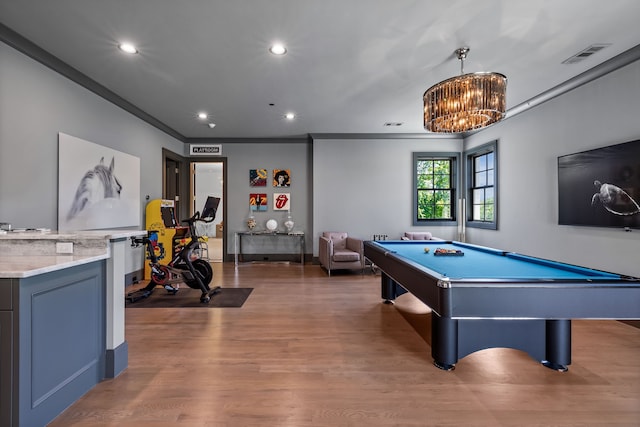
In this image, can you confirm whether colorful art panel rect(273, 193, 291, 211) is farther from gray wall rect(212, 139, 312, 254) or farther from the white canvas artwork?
the white canvas artwork

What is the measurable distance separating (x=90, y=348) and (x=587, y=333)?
4.48 m

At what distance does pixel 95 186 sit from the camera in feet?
13.2

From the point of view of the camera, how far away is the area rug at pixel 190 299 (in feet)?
12.6

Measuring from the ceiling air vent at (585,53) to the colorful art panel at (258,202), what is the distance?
5.68 m

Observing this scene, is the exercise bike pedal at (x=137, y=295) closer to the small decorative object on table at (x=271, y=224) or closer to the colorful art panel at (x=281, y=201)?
the small decorative object on table at (x=271, y=224)

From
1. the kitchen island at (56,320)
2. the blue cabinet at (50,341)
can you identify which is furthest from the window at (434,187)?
the blue cabinet at (50,341)

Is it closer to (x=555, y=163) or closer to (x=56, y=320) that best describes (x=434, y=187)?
(x=555, y=163)

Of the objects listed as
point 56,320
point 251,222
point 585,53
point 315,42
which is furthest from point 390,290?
point 251,222

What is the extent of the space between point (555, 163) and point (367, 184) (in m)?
3.35

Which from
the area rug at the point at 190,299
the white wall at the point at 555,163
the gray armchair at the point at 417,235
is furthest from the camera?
the gray armchair at the point at 417,235

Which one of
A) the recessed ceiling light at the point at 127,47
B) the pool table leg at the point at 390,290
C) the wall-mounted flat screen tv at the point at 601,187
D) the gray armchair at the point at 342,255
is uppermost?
the recessed ceiling light at the point at 127,47

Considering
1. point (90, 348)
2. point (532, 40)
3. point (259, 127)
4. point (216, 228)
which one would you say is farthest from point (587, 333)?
point (216, 228)

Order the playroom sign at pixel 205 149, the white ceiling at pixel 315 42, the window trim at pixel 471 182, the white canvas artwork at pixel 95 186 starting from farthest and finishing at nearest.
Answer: the playroom sign at pixel 205 149
the window trim at pixel 471 182
the white canvas artwork at pixel 95 186
the white ceiling at pixel 315 42

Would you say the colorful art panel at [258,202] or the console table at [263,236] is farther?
the colorful art panel at [258,202]
